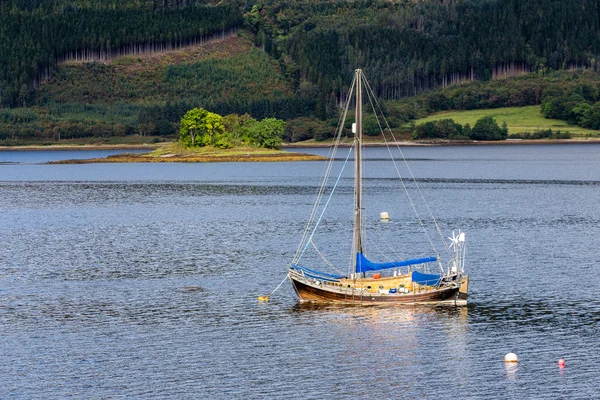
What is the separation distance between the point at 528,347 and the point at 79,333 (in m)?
28.6

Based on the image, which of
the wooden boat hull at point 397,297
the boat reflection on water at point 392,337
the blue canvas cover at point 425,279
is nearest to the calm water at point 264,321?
the boat reflection on water at point 392,337

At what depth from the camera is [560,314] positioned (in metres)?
72.9

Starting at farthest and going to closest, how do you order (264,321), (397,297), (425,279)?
1. (425,279)
2. (397,297)
3. (264,321)

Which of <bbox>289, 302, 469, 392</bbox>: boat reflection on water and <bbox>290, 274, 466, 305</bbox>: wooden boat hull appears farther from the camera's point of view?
<bbox>290, 274, 466, 305</bbox>: wooden boat hull

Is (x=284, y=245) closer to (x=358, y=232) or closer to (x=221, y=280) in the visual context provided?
(x=221, y=280)

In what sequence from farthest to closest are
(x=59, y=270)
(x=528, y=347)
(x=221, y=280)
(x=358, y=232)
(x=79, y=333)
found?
1. (x=59, y=270)
2. (x=221, y=280)
3. (x=358, y=232)
4. (x=79, y=333)
5. (x=528, y=347)

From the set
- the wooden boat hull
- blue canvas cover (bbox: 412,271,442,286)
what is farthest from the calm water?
blue canvas cover (bbox: 412,271,442,286)

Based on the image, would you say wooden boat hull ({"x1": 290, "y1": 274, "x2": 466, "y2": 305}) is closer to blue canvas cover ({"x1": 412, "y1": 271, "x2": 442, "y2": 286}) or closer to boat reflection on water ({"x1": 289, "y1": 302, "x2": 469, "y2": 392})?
boat reflection on water ({"x1": 289, "y1": 302, "x2": 469, "y2": 392})

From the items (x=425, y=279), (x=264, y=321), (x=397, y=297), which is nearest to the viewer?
(x=264, y=321)

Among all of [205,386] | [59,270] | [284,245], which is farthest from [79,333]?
[284,245]

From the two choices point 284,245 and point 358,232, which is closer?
point 358,232

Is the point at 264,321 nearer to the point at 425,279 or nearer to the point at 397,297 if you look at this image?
the point at 397,297

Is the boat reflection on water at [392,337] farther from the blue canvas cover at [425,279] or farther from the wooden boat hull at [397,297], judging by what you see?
the blue canvas cover at [425,279]

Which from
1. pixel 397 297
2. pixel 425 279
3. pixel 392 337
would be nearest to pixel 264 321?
pixel 392 337
